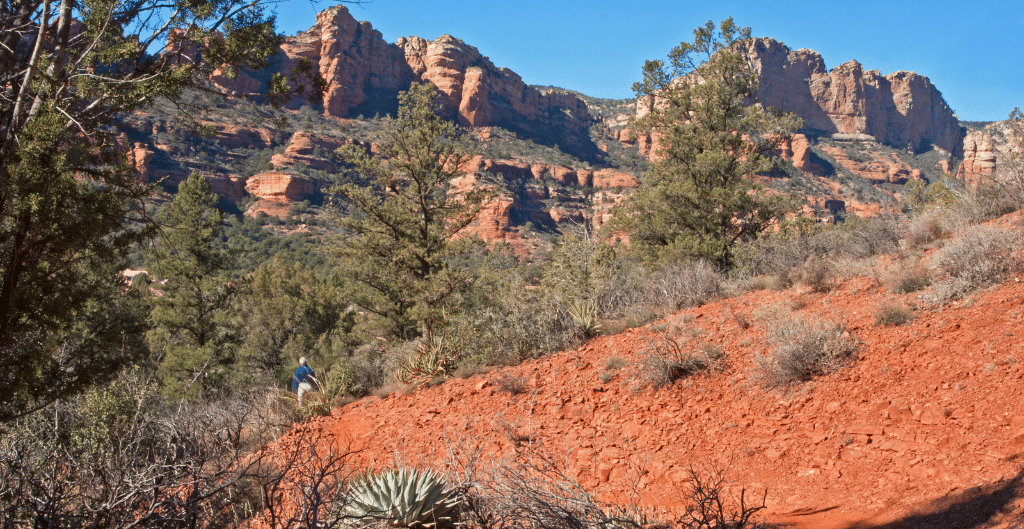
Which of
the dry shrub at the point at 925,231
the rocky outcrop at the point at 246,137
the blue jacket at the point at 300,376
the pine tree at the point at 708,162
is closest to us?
the dry shrub at the point at 925,231

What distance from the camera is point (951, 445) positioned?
138 inches

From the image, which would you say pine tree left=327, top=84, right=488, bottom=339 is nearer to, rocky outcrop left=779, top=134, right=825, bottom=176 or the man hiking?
the man hiking

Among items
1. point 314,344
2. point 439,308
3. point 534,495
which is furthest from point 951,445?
point 314,344

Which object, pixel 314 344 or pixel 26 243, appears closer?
pixel 26 243

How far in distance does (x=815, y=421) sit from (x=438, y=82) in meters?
103

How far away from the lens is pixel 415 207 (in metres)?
11.3

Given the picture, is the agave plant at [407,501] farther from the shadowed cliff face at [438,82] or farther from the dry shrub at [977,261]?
the shadowed cliff face at [438,82]

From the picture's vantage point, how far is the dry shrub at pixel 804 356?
491 centimetres

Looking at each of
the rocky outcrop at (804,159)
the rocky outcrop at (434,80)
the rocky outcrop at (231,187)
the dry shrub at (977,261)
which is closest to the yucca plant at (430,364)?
the dry shrub at (977,261)

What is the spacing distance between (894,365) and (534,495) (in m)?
3.63

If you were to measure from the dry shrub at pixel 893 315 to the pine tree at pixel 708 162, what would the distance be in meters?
6.51

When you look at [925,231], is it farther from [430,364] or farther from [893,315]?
[430,364]

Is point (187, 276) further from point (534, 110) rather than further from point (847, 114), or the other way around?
point (847, 114)

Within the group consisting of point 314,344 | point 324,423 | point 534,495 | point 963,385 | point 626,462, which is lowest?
point 314,344
